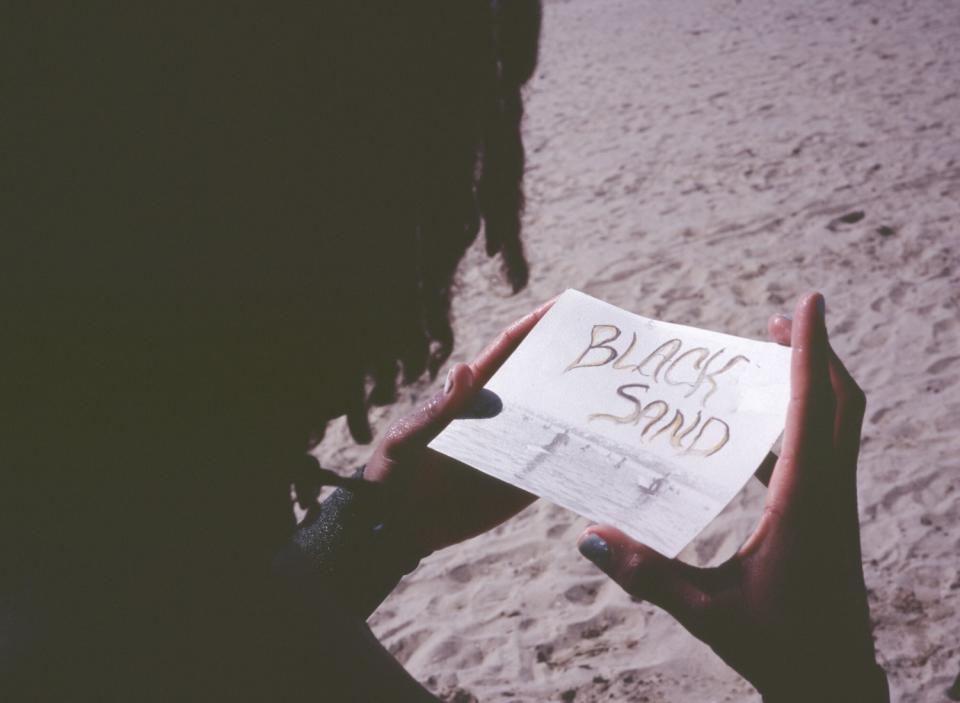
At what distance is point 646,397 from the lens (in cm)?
118

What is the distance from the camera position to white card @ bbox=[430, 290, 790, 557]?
3.36 ft

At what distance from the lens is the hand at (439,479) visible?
134 centimetres

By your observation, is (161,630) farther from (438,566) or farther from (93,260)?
(438,566)

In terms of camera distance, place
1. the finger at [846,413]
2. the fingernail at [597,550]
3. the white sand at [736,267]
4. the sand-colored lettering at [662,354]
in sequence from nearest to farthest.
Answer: the fingernail at [597,550] < the finger at [846,413] < the sand-colored lettering at [662,354] < the white sand at [736,267]

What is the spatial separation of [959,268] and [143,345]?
3.97 m

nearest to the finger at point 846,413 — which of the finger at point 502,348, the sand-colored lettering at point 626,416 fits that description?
the sand-colored lettering at point 626,416

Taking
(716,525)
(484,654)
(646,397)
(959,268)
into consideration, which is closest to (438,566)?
(484,654)

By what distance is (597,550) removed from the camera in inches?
38.0

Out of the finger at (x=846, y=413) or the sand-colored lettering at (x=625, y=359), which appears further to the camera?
the sand-colored lettering at (x=625, y=359)

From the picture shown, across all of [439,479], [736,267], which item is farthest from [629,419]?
[736,267]

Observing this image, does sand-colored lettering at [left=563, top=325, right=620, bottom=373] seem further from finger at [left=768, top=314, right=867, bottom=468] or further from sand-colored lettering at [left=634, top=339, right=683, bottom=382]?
finger at [left=768, top=314, right=867, bottom=468]

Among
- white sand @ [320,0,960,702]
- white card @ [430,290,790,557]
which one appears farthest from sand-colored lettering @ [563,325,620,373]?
white sand @ [320,0,960,702]

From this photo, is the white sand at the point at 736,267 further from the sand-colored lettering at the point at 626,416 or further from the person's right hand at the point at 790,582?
the person's right hand at the point at 790,582

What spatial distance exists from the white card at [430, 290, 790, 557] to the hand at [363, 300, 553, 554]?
6cm
